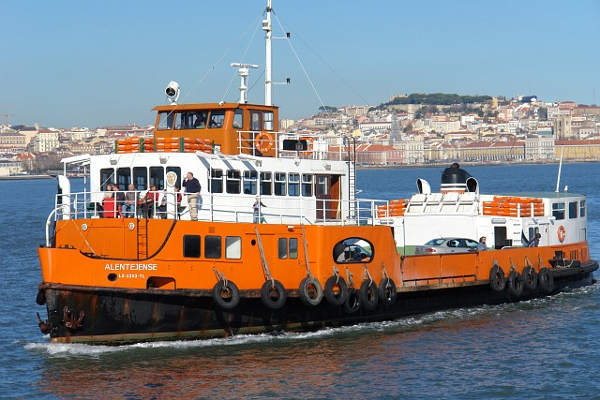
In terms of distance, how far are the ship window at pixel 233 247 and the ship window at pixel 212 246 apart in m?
0.18

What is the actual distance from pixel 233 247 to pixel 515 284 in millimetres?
8919

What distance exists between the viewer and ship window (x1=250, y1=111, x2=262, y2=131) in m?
23.0

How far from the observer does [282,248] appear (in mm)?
21047

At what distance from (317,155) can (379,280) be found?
360 centimetres

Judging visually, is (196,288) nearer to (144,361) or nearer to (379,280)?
(144,361)

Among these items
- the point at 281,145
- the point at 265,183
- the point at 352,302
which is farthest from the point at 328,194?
Result: the point at 352,302

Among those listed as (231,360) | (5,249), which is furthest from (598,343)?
(5,249)

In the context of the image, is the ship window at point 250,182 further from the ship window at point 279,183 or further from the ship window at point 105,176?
the ship window at point 105,176

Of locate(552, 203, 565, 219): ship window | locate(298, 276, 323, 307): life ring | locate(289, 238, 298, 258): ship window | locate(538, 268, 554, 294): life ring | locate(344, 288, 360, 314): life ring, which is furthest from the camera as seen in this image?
locate(552, 203, 565, 219): ship window

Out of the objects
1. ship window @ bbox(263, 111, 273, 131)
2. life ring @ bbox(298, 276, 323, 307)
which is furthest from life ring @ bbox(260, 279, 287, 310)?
ship window @ bbox(263, 111, 273, 131)

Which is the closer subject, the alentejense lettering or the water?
the water

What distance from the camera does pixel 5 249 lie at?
43.1 m

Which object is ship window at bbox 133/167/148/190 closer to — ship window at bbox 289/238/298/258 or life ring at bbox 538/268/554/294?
ship window at bbox 289/238/298/258

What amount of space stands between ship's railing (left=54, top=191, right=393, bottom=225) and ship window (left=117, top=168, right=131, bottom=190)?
0.80ft
